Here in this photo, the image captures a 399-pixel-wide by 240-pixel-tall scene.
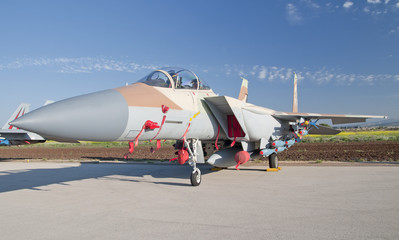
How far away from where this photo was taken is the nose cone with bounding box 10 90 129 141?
12.6 feet

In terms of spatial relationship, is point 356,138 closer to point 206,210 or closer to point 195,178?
point 195,178

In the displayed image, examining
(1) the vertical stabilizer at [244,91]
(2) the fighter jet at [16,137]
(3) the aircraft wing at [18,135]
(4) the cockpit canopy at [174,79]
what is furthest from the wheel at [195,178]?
(3) the aircraft wing at [18,135]

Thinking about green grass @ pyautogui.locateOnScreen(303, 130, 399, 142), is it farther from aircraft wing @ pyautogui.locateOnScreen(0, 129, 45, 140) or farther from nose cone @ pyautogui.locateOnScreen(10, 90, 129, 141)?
nose cone @ pyautogui.locateOnScreen(10, 90, 129, 141)

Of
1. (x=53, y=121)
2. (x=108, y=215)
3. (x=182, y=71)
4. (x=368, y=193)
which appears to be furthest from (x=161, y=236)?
(x=368, y=193)

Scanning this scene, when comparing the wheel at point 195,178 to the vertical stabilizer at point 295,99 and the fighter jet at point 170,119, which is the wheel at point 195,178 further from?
the vertical stabilizer at point 295,99

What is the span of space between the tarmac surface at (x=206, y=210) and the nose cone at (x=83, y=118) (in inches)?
49.9

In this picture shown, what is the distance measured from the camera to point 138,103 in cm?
497

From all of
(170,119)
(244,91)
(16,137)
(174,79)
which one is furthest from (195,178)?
(16,137)

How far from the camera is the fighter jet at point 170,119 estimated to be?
13.4 ft

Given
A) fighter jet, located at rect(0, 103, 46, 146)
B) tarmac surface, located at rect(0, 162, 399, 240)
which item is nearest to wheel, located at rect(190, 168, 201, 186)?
tarmac surface, located at rect(0, 162, 399, 240)

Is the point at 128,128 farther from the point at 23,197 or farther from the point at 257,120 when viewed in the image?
the point at 257,120

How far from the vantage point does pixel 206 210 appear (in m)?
4.54

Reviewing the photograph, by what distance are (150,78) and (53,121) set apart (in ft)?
8.05

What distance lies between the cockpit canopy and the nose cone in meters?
1.22
